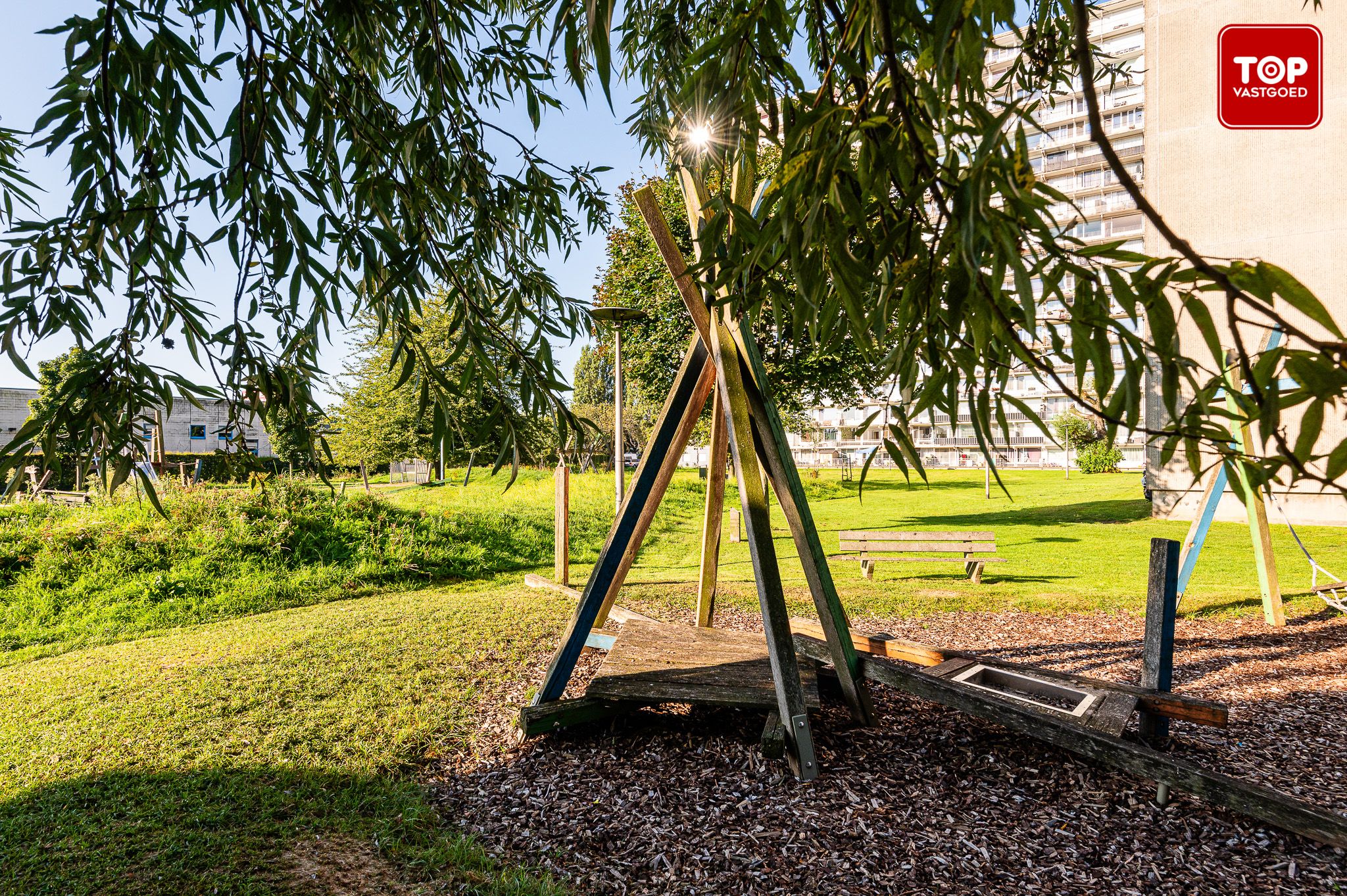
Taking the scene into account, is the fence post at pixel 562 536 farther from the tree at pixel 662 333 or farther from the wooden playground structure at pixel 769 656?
the tree at pixel 662 333

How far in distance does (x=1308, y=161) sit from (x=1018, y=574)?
10503 mm

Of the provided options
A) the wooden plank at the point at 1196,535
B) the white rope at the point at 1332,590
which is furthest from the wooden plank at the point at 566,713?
the white rope at the point at 1332,590

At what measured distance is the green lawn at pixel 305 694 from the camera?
2746mm

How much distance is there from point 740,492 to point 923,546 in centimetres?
700

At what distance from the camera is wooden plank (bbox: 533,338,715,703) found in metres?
3.66

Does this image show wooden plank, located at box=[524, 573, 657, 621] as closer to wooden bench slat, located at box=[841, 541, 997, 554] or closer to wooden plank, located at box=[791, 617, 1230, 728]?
wooden plank, located at box=[791, 617, 1230, 728]

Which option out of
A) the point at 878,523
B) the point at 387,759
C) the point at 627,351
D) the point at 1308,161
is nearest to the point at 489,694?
the point at 387,759

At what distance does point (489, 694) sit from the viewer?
459 cm

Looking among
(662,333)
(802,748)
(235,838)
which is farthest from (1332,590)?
(662,333)

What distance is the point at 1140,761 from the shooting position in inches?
102

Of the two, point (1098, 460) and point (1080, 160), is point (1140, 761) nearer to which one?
point (1098, 460)

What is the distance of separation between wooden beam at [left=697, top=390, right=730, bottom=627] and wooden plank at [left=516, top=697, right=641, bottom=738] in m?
1.12

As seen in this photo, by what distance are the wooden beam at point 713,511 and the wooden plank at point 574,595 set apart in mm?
432

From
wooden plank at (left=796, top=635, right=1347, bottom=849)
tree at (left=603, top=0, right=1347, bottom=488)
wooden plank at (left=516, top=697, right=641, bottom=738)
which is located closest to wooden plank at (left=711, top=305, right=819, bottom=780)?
wooden plank at (left=796, top=635, right=1347, bottom=849)
